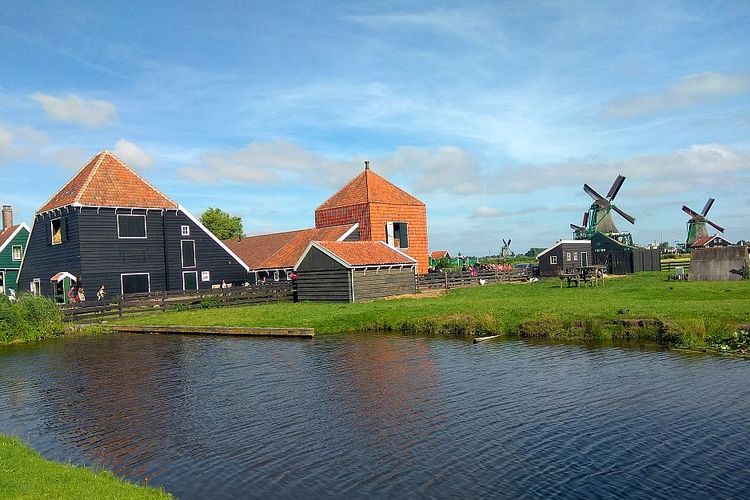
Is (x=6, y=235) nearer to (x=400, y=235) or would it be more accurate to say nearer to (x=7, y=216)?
(x=7, y=216)

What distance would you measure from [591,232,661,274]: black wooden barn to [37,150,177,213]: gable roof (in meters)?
40.5

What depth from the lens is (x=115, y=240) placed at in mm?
41000

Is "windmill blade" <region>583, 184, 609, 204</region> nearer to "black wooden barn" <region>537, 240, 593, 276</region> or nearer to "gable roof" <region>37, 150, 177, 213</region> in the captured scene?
"black wooden barn" <region>537, 240, 593, 276</region>

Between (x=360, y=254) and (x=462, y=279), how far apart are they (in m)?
12.8

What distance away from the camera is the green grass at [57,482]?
28.6ft

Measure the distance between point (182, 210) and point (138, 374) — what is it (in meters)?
26.3

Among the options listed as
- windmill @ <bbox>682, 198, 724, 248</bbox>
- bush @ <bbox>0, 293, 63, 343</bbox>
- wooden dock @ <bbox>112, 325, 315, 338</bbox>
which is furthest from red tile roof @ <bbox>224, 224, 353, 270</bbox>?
windmill @ <bbox>682, 198, 724, 248</bbox>

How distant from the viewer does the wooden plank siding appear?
38969 mm

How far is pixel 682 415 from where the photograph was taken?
1275 centimetres

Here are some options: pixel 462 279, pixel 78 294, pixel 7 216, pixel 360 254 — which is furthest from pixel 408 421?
pixel 7 216

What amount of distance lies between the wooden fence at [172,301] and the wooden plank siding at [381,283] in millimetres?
5340

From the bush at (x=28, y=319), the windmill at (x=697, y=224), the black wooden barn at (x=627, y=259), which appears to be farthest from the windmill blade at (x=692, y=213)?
the bush at (x=28, y=319)

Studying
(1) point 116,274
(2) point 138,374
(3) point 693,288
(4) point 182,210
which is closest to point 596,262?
(3) point 693,288

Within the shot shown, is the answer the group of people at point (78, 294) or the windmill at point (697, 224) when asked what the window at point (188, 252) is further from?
the windmill at point (697, 224)
